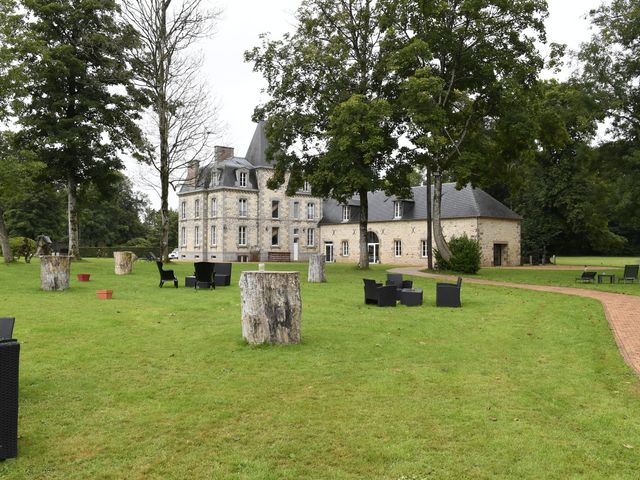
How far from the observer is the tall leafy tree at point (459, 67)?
87.9 feet

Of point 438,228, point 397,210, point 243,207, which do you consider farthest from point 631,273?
point 243,207

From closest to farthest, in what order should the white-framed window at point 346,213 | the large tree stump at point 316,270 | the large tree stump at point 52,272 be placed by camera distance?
the large tree stump at point 52,272 → the large tree stump at point 316,270 → the white-framed window at point 346,213

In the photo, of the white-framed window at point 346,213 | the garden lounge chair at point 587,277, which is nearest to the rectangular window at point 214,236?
the white-framed window at point 346,213

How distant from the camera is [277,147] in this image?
31.4 metres

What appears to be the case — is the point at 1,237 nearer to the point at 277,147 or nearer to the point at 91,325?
the point at 277,147

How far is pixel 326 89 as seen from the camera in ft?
101

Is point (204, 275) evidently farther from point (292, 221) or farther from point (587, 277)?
point (292, 221)

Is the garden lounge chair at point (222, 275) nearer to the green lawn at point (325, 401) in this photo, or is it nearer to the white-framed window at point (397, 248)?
the green lawn at point (325, 401)

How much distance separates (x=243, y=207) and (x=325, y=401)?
47.4 meters

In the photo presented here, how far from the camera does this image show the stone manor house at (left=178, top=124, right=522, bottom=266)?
43469 millimetres

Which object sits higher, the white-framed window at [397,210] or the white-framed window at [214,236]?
the white-framed window at [397,210]

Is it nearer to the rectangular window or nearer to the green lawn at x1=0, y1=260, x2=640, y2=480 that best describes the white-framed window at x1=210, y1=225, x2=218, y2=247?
the rectangular window

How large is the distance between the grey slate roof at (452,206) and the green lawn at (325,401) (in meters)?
31.3

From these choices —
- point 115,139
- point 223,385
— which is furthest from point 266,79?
point 223,385
